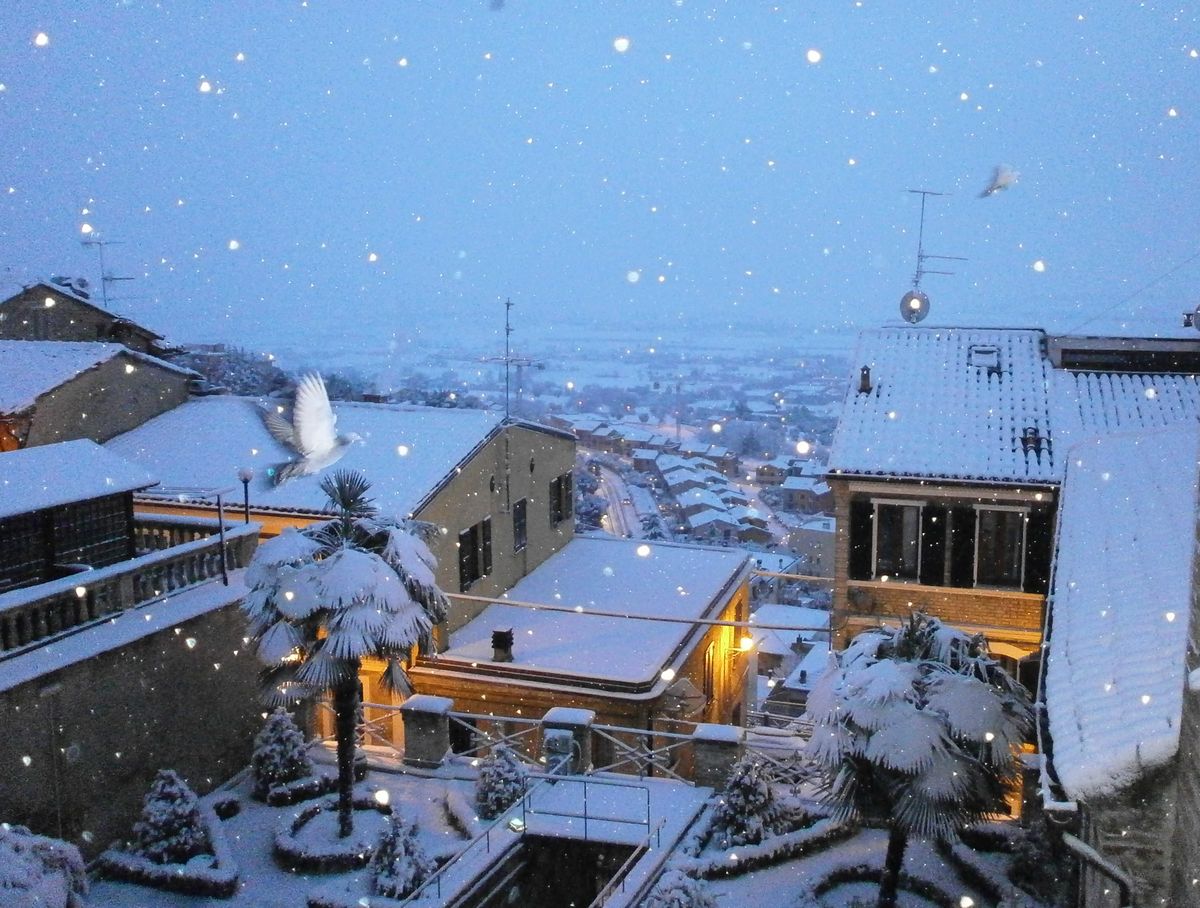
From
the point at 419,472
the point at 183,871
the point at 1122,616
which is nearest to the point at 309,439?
the point at 419,472

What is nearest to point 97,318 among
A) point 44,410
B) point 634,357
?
point 44,410

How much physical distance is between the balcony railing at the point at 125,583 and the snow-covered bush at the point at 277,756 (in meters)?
2.18

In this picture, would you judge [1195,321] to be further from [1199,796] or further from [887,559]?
[1199,796]

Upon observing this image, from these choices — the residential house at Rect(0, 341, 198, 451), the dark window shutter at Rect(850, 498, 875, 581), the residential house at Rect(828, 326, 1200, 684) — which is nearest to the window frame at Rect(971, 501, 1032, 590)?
the residential house at Rect(828, 326, 1200, 684)

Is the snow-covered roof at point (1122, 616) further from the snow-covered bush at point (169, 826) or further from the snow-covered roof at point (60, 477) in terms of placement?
the snow-covered roof at point (60, 477)

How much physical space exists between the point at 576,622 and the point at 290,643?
9842mm

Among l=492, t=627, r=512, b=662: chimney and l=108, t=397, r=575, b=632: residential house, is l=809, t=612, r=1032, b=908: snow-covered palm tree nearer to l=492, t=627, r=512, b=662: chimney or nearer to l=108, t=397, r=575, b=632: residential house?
l=492, t=627, r=512, b=662: chimney

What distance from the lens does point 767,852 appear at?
36.4 ft

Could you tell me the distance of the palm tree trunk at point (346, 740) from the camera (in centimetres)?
1144

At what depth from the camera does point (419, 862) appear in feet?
35.3

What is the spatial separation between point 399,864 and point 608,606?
A: 1066 cm

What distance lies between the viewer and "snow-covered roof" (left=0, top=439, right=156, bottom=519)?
1157 cm

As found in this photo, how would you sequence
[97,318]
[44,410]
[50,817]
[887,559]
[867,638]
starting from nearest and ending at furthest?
[867,638] → [50,817] → [887,559] → [44,410] → [97,318]

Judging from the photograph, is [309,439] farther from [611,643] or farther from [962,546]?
[962,546]
